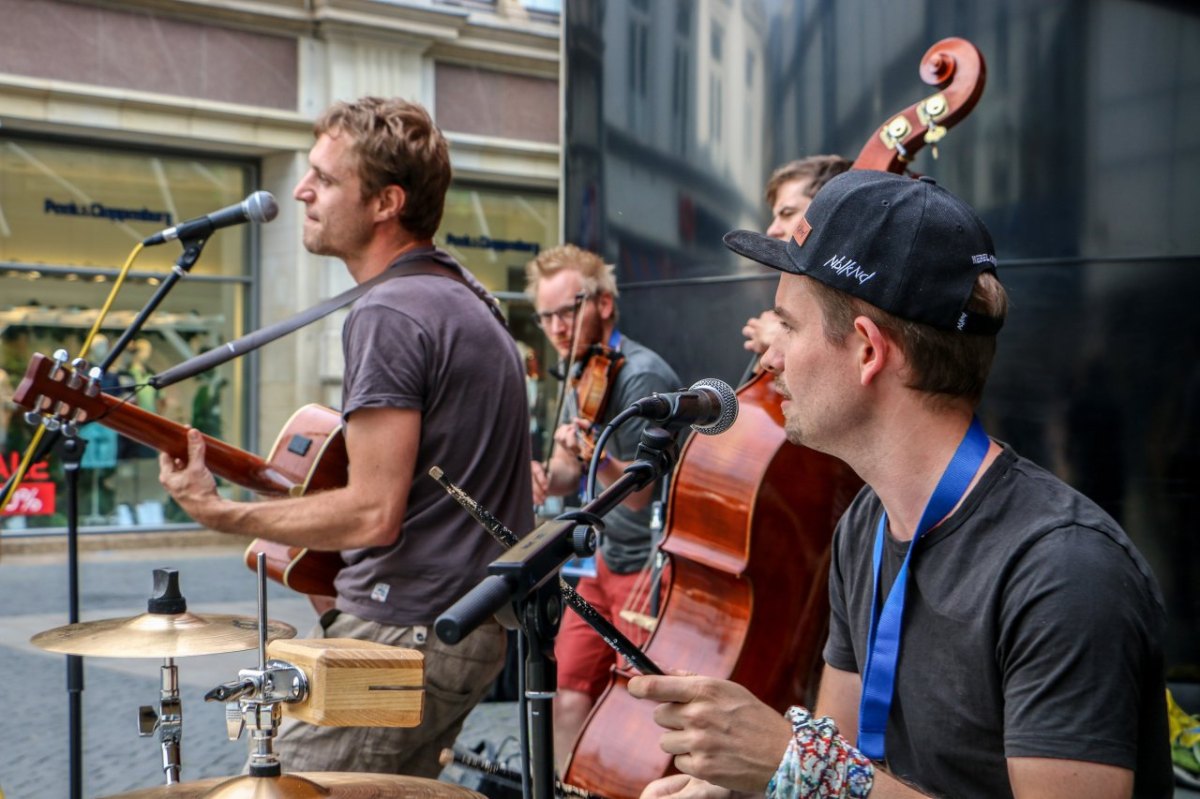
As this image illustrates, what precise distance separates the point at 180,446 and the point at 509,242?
1117 centimetres

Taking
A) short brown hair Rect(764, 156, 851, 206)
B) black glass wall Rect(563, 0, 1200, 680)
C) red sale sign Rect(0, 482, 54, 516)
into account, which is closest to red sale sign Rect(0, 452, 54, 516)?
red sale sign Rect(0, 482, 54, 516)

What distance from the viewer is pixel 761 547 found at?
3.59m

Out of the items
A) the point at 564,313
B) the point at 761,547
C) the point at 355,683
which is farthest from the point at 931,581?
the point at 564,313

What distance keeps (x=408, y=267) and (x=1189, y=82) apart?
3245mm

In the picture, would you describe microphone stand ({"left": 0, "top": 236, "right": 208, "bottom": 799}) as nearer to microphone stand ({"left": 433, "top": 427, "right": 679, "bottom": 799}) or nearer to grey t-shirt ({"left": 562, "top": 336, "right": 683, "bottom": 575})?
grey t-shirt ({"left": 562, "top": 336, "right": 683, "bottom": 575})

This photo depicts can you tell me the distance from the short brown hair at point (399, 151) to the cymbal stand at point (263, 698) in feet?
4.80

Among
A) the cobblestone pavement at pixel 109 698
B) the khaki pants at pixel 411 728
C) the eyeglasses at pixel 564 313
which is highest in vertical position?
the eyeglasses at pixel 564 313

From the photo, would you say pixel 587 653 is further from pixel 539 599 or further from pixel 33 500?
pixel 33 500

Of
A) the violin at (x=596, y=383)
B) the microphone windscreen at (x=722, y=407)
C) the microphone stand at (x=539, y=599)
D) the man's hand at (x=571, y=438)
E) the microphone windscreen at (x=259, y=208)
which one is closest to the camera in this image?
the microphone stand at (x=539, y=599)

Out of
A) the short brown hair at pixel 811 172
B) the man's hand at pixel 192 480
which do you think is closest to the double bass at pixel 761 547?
the short brown hair at pixel 811 172

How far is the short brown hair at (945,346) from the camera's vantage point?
1979 mm

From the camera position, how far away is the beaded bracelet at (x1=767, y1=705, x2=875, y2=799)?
1.76m

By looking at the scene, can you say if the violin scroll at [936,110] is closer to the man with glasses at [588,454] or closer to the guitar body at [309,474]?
the man with glasses at [588,454]

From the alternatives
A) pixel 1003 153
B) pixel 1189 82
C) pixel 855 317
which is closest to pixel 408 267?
pixel 855 317
